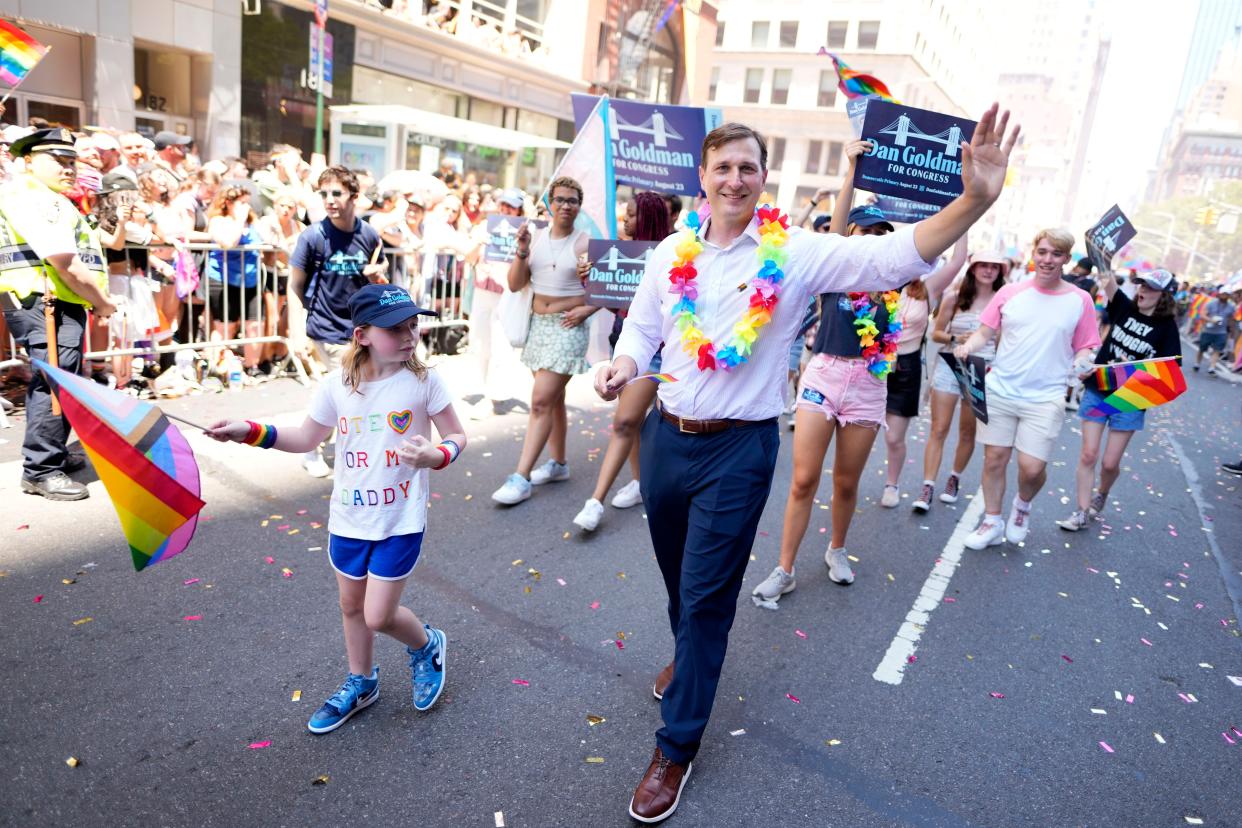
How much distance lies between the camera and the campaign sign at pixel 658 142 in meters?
6.39

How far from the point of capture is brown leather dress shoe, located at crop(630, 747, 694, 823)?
9.32 ft

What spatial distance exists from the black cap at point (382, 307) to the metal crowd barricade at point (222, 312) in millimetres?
4902

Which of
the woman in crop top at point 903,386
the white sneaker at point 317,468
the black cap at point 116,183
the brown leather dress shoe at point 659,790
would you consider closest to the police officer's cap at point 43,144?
the black cap at point 116,183

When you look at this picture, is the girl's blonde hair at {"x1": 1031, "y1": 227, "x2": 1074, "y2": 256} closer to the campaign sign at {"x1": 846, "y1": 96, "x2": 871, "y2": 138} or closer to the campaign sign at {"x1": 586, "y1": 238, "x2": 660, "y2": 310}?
the campaign sign at {"x1": 846, "y1": 96, "x2": 871, "y2": 138}

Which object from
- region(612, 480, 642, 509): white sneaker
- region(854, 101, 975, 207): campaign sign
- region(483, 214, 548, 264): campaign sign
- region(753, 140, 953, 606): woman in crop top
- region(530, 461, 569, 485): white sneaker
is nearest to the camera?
region(854, 101, 975, 207): campaign sign

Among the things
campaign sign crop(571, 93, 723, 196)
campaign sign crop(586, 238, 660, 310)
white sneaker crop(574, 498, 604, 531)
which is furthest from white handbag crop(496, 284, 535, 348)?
white sneaker crop(574, 498, 604, 531)

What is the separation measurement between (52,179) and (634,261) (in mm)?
3456

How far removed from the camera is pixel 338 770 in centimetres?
296

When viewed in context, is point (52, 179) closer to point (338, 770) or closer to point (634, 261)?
point (634, 261)

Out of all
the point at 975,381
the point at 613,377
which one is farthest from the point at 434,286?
the point at 613,377

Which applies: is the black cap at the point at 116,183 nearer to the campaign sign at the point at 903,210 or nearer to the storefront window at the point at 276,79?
the campaign sign at the point at 903,210

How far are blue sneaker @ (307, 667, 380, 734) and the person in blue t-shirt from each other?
267 cm

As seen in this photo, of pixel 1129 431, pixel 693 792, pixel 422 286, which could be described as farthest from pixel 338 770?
pixel 422 286

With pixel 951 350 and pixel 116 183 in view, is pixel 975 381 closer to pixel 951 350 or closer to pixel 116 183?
pixel 951 350
